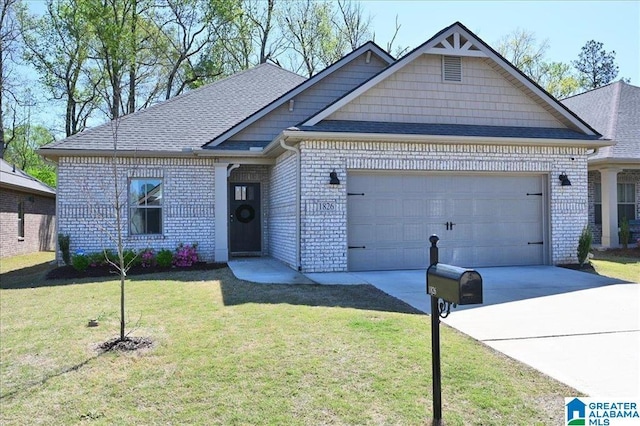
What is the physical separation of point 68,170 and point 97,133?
1.38 m

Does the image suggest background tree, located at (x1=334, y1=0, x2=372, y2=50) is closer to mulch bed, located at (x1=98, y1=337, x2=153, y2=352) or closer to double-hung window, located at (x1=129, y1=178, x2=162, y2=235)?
A: double-hung window, located at (x1=129, y1=178, x2=162, y2=235)

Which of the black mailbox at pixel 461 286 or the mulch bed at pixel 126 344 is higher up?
the black mailbox at pixel 461 286

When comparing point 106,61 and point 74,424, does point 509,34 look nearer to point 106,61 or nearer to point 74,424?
point 106,61

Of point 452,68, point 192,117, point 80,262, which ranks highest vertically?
point 452,68

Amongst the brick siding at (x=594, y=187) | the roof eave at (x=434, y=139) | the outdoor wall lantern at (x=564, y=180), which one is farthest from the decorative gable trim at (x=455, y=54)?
the brick siding at (x=594, y=187)

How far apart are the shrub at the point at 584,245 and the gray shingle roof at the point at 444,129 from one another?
7.50 feet

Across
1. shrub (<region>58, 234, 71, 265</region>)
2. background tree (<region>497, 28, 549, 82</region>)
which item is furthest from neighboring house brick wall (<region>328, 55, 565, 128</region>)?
background tree (<region>497, 28, 549, 82</region>)

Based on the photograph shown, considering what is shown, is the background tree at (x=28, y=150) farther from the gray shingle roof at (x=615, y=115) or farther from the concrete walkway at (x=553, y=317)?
the gray shingle roof at (x=615, y=115)

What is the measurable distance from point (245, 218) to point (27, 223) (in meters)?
11.6

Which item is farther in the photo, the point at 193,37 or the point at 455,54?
the point at 193,37

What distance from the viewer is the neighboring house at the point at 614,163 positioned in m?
16.0

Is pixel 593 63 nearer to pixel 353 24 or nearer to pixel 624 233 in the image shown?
pixel 353 24

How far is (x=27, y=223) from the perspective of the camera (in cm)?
2138

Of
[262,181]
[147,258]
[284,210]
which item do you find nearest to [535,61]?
[262,181]
